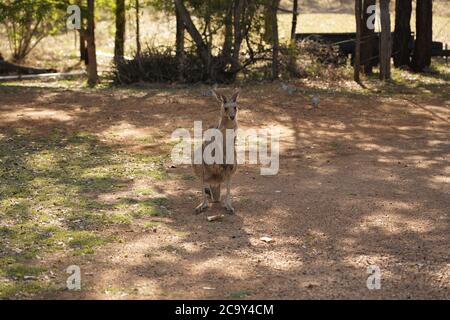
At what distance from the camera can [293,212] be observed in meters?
8.48

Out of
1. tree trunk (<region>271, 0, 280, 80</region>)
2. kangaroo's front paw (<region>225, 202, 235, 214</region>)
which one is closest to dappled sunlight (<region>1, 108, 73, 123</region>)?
tree trunk (<region>271, 0, 280, 80</region>)

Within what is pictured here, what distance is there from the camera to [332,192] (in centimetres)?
930

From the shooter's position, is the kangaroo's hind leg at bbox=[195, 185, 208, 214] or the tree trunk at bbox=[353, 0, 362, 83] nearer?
the kangaroo's hind leg at bbox=[195, 185, 208, 214]

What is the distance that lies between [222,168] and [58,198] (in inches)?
81.9

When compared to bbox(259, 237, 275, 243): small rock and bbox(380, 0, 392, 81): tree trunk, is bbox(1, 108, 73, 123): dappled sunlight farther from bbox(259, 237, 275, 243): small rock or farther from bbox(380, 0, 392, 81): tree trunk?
bbox(380, 0, 392, 81): tree trunk

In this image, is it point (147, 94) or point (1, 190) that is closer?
point (1, 190)

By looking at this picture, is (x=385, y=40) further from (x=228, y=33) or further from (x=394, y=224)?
(x=394, y=224)

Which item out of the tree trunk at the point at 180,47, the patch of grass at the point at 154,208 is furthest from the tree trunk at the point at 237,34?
the patch of grass at the point at 154,208

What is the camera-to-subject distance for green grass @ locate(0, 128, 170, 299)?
7.06m

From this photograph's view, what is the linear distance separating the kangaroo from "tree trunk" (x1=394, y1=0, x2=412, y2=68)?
47.6 feet

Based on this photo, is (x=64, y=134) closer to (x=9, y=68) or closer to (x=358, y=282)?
(x=358, y=282)

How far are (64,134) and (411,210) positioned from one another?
6.57 m

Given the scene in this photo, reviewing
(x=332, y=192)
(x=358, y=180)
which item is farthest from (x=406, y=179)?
(x=332, y=192)

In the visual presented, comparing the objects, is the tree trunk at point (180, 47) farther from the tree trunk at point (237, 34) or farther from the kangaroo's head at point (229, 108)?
the kangaroo's head at point (229, 108)
